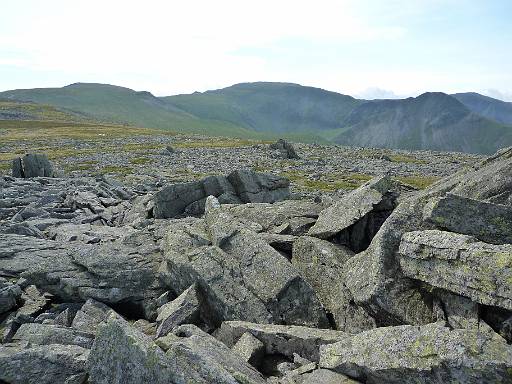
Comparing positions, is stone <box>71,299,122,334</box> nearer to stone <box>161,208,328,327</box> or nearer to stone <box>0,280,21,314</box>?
stone <box>161,208,328,327</box>

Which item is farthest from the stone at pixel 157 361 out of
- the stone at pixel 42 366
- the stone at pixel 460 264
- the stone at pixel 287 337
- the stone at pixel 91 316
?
the stone at pixel 460 264

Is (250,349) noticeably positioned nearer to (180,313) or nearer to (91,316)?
(180,313)

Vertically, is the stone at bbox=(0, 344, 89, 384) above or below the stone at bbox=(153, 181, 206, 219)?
below

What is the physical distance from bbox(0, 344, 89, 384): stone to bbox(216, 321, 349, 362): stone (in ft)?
15.2

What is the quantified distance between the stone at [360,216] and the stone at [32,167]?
50.0m

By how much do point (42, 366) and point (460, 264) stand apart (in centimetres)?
1264

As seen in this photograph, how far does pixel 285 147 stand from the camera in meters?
109

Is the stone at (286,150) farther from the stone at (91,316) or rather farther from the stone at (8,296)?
the stone at (91,316)

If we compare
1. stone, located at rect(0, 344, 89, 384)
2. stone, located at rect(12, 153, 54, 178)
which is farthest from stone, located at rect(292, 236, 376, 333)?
stone, located at rect(12, 153, 54, 178)

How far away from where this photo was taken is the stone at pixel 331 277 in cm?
1563

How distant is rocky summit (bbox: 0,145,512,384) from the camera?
39.0 ft

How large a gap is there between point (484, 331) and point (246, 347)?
272 inches

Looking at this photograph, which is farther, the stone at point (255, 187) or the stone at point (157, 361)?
the stone at point (255, 187)

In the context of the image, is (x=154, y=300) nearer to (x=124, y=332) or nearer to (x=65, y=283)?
(x=65, y=283)
